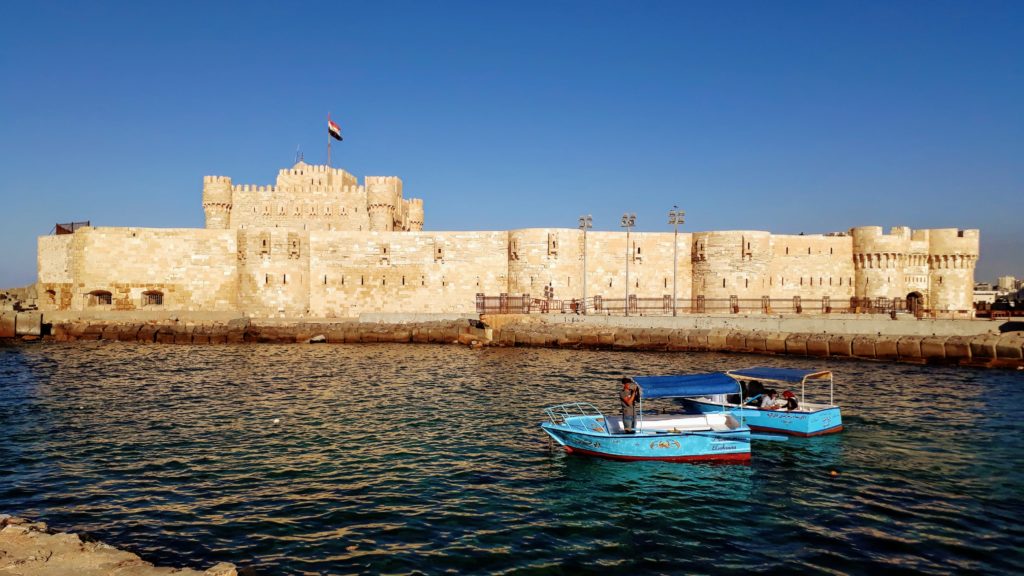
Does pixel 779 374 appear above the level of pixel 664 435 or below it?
above

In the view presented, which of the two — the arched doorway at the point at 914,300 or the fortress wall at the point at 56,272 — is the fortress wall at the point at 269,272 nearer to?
the fortress wall at the point at 56,272

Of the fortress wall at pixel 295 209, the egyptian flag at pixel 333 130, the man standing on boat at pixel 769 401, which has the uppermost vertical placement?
the egyptian flag at pixel 333 130

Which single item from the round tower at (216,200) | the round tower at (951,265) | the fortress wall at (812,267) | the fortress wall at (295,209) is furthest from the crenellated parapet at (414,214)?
the round tower at (951,265)

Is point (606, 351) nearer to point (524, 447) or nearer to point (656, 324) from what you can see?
point (656, 324)

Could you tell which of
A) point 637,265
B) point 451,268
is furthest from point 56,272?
point 637,265

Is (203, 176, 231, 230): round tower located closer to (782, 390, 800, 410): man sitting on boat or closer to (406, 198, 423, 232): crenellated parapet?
(406, 198, 423, 232): crenellated parapet

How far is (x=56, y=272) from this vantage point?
4650 centimetres

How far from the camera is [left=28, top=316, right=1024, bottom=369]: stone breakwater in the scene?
31.8 meters

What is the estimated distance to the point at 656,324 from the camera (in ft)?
131

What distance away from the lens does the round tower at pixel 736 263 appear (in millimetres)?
45219

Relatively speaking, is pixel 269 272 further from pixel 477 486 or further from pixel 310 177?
pixel 477 486

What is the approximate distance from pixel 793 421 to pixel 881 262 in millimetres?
37178

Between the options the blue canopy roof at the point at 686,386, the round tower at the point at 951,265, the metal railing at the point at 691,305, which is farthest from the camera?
the round tower at the point at 951,265

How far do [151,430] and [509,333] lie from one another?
80.4 feet
